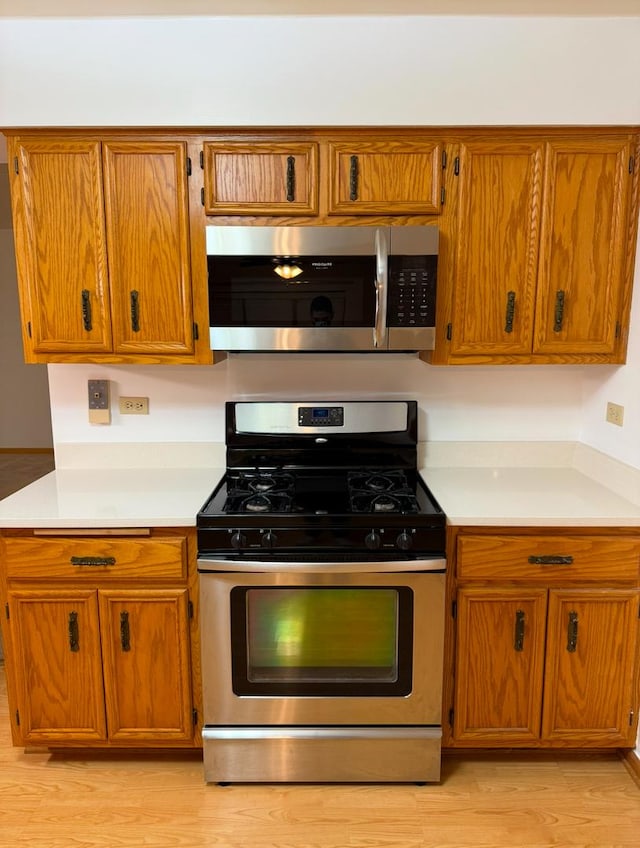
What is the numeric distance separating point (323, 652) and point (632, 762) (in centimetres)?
115

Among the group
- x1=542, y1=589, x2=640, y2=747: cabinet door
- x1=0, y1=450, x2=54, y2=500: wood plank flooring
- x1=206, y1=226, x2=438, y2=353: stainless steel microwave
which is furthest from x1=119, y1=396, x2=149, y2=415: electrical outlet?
x1=0, y1=450, x2=54, y2=500: wood plank flooring

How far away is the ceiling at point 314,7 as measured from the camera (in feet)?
6.30

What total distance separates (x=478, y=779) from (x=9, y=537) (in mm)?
1779

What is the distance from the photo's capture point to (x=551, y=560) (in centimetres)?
197

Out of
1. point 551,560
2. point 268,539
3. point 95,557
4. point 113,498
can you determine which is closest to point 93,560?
point 95,557

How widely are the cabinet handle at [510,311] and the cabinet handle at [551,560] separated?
2.62 feet

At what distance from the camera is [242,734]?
2.00m

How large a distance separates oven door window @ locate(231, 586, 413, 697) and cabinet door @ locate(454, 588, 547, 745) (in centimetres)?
21

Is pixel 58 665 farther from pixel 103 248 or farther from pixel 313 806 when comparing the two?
pixel 103 248

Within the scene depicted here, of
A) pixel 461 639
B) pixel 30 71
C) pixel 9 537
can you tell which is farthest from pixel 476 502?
pixel 30 71

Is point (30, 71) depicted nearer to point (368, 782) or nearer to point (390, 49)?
point (390, 49)

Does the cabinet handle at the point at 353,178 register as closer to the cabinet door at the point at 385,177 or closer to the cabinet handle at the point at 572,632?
the cabinet door at the point at 385,177

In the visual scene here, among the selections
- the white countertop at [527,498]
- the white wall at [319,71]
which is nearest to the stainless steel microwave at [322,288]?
the white wall at [319,71]

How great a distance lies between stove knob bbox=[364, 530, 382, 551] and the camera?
1.90 m
